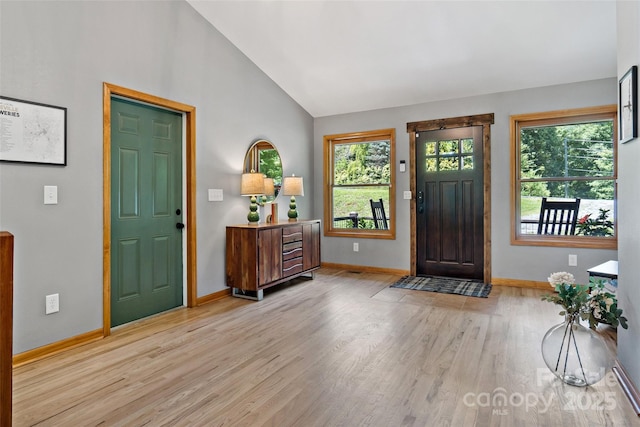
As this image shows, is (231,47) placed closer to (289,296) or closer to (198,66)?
(198,66)

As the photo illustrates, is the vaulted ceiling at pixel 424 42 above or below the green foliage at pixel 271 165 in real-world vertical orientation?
above

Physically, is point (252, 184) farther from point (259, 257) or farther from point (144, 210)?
point (144, 210)

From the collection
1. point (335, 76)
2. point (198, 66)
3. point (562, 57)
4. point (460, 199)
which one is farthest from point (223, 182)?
point (562, 57)

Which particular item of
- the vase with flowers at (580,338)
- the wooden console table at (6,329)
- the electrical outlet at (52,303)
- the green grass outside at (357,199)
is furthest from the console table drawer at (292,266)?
the wooden console table at (6,329)

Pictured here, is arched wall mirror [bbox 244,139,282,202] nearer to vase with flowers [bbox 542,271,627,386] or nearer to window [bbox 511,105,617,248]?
window [bbox 511,105,617,248]

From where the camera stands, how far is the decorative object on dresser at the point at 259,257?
3.92 metres

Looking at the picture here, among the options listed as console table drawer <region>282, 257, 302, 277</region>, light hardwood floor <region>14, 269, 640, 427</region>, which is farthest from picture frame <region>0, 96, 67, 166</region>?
console table drawer <region>282, 257, 302, 277</region>

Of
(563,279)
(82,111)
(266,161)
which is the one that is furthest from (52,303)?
(563,279)

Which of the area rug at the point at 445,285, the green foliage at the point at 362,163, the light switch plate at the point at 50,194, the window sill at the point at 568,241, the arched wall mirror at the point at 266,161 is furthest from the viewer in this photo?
the green foliage at the point at 362,163

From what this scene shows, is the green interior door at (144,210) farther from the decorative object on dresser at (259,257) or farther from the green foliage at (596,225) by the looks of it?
the green foliage at (596,225)

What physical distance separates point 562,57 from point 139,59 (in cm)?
420

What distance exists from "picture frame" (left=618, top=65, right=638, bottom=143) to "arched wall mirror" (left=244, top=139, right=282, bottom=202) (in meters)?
3.46

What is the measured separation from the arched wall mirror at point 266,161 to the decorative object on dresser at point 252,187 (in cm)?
26

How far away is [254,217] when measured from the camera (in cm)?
418
